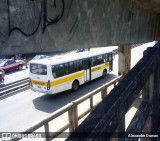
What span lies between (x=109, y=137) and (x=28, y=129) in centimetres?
404

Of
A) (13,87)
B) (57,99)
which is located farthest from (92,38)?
(13,87)

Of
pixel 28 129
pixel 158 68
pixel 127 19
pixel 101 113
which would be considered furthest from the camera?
pixel 28 129

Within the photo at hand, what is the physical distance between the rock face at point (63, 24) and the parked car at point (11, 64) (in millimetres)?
22454

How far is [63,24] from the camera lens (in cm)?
209

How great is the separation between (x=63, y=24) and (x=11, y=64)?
79.4ft

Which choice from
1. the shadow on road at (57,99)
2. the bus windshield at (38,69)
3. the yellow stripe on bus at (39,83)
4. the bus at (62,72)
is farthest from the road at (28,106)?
the bus windshield at (38,69)

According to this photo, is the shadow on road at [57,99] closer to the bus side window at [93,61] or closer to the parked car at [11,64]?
the bus side window at [93,61]

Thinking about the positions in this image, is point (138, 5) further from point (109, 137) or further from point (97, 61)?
point (97, 61)

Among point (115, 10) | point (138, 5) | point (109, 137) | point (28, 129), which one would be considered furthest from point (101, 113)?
point (28, 129)

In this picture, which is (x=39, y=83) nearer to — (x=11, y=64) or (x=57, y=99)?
(x=57, y=99)

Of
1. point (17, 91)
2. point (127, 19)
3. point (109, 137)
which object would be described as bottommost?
point (17, 91)

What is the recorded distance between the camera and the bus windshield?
15.1 metres

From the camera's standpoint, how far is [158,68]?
2.19 meters

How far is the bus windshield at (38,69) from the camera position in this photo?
49.5 ft
